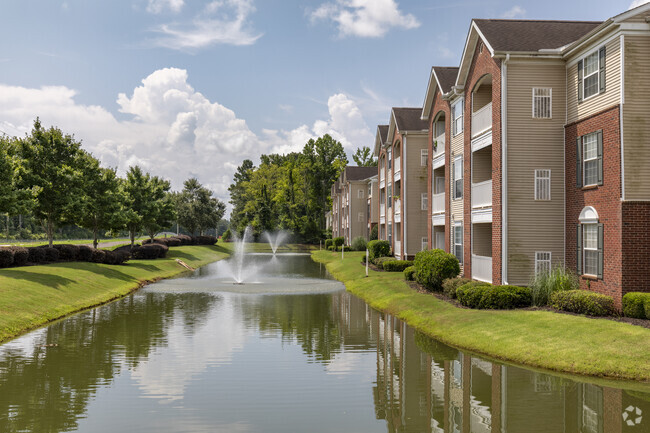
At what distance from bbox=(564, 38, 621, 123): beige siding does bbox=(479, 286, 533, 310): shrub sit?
24.3 feet

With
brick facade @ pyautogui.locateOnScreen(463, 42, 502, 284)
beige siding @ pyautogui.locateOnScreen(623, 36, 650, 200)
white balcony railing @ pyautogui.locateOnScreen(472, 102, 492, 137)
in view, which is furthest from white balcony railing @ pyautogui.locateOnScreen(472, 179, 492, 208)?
beige siding @ pyautogui.locateOnScreen(623, 36, 650, 200)

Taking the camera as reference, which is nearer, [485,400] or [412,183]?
[485,400]

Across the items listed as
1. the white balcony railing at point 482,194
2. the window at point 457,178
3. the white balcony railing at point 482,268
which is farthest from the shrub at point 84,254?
the white balcony railing at point 482,194

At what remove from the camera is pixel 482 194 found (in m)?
26.7

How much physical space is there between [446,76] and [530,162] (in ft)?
42.1

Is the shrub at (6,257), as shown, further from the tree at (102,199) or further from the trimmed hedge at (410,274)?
the trimmed hedge at (410,274)

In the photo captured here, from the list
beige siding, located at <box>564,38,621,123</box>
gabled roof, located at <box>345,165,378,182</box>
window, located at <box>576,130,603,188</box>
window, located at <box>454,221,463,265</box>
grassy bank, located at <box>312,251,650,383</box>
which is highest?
gabled roof, located at <box>345,165,378,182</box>

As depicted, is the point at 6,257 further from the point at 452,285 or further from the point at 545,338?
the point at 545,338

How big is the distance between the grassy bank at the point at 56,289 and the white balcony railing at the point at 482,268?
1938 cm

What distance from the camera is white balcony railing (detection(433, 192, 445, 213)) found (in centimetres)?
3426

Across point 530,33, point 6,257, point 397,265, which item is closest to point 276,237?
point 397,265

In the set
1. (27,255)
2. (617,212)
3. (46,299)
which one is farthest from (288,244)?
(617,212)

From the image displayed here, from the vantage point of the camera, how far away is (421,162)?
43.0m

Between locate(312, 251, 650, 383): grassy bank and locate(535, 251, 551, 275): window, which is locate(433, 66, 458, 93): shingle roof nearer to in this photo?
locate(535, 251, 551, 275): window
